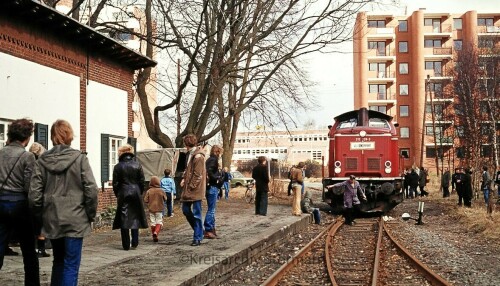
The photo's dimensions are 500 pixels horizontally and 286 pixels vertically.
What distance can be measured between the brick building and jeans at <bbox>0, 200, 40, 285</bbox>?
5.84 m

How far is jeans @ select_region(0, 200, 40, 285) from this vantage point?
19.8 ft

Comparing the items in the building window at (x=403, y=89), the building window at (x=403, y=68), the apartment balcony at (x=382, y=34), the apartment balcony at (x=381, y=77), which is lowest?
the building window at (x=403, y=89)

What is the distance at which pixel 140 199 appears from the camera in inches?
392

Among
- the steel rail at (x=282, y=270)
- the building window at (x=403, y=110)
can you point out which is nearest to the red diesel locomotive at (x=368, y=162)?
the steel rail at (x=282, y=270)

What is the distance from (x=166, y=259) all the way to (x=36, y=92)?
5518 millimetres

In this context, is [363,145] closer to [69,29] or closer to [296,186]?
[296,186]

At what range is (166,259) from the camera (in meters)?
9.09

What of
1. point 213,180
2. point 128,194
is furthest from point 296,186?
point 128,194

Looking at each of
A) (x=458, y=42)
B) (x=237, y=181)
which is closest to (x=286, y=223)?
(x=237, y=181)

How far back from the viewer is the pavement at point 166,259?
741cm

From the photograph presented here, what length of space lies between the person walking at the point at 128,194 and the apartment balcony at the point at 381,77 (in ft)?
200

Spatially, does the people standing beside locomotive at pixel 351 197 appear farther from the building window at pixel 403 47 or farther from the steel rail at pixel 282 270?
the building window at pixel 403 47

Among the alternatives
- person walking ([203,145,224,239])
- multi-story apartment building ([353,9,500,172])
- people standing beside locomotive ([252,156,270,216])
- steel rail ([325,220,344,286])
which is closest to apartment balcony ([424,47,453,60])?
multi-story apartment building ([353,9,500,172])

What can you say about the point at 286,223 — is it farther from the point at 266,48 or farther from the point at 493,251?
the point at 266,48
